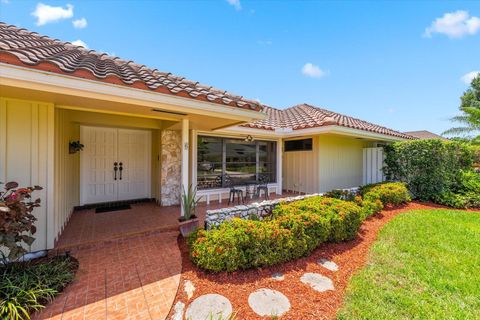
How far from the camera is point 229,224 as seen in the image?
4.30 m

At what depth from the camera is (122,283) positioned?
3.36 m

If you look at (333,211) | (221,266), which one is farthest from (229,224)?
(333,211)

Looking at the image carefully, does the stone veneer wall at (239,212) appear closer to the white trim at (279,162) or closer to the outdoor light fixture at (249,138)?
the outdoor light fixture at (249,138)

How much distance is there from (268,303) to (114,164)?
7.87 m

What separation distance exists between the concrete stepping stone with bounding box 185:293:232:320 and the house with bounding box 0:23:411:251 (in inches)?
112

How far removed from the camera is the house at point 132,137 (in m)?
3.50

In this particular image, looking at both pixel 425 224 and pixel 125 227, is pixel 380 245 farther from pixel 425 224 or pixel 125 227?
pixel 125 227

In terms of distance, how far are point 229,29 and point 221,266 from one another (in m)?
10.6

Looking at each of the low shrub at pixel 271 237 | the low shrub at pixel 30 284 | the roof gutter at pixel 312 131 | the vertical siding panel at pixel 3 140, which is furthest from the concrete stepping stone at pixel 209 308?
the roof gutter at pixel 312 131

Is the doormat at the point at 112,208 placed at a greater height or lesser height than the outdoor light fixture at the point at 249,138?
lesser

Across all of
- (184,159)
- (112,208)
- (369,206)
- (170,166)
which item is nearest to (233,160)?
(170,166)

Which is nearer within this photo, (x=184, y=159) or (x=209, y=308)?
(x=209, y=308)

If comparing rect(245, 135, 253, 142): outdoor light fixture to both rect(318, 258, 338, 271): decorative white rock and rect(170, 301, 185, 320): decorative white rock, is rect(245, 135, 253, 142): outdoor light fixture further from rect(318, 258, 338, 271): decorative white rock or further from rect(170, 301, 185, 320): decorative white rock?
rect(170, 301, 185, 320): decorative white rock

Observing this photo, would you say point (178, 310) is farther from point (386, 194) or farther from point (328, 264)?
point (386, 194)
